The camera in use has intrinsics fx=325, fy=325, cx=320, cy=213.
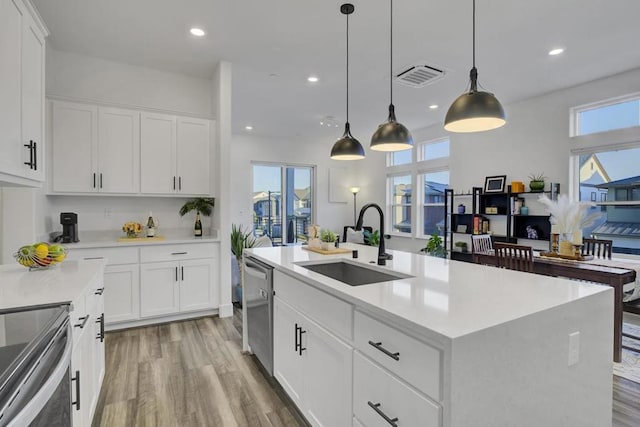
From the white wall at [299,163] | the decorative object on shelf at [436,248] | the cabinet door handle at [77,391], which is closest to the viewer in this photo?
the cabinet door handle at [77,391]

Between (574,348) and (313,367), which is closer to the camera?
(574,348)

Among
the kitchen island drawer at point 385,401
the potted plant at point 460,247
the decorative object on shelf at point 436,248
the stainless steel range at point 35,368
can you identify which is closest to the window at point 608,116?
the potted plant at point 460,247

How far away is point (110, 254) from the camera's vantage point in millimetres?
3340

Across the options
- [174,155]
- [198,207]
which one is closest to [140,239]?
[198,207]

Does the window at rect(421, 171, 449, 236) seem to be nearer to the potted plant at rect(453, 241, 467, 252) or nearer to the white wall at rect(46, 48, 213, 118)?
the potted plant at rect(453, 241, 467, 252)

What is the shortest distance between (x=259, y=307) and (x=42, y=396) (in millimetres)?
1678

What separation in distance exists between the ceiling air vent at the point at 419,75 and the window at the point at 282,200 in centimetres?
440

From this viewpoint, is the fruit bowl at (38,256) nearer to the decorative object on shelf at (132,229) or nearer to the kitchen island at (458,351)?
the kitchen island at (458,351)

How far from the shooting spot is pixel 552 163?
186 inches

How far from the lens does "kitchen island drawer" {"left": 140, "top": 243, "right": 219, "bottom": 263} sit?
3.51m

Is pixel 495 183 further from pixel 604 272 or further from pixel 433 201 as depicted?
pixel 604 272

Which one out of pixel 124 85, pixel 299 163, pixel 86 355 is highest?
pixel 124 85

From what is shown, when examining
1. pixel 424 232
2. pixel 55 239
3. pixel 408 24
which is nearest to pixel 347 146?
pixel 408 24

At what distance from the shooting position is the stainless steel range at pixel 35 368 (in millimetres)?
762
